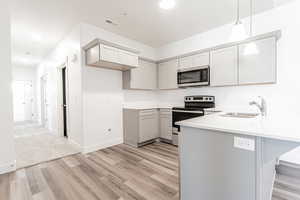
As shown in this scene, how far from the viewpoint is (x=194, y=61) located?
11.0 feet

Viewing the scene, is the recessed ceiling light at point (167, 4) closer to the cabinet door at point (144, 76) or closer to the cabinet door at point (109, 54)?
the cabinet door at point (109, 54)

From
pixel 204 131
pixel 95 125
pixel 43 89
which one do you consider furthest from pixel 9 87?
pixel 43 89

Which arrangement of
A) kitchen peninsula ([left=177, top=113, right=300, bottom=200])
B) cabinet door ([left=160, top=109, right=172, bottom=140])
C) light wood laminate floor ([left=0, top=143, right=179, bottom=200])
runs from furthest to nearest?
cabinet door ([left=160, top=109, right=172, bottom=140]), light wood laminate floor ([left=0, top=143, right=179, bottom=200]), kitchen peninsula ([left=177, top=113, right=300, bottom=200])

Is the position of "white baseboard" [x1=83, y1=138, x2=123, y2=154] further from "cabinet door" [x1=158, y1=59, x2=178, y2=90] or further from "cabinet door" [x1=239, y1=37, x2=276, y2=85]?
"cabinet door" [x1=239, y1=37, x2=276, y2=85]

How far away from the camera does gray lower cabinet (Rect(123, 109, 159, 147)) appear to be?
11.1 ft

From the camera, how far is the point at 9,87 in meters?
2.37

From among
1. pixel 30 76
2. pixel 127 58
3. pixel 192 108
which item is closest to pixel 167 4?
pixel 127 58

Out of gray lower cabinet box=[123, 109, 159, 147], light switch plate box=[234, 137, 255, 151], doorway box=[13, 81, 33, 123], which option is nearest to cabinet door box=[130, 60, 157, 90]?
gray lower cabinet box=[123, 109, 159, 147]

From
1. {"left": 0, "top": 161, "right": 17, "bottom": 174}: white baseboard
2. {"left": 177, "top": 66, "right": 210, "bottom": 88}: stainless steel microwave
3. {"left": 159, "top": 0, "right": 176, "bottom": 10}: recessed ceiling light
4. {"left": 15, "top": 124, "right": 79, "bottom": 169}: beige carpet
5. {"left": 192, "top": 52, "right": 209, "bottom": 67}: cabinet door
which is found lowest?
{"left": 15, "top": 124, "right": 79, "bottom": 169}: beige carpet

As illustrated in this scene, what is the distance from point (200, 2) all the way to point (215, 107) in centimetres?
208

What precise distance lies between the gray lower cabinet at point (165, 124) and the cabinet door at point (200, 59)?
1265 mm

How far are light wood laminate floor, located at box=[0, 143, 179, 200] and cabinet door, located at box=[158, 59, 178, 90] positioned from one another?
1800 millimetres

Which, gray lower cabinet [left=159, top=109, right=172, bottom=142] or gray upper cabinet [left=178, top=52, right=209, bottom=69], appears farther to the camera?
gray lower cabinet [left=159, top=109, right=172, bottom=142]

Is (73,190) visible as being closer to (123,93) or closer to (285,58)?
(123,93)
